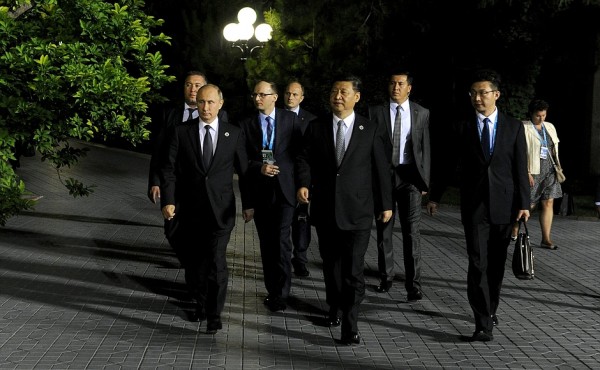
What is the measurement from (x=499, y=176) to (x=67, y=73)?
16.4ft

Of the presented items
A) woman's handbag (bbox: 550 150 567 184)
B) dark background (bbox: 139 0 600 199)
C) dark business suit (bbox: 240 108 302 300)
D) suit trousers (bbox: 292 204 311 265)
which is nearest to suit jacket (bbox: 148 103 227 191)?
dark business suit (bbox: 240 108 302 300)

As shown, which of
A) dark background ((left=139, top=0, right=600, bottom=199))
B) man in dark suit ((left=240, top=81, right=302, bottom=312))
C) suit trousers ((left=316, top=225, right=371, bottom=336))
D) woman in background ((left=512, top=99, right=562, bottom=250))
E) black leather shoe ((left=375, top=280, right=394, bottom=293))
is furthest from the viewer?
dark background ((left=139, top=0, right=600, bottom=199))

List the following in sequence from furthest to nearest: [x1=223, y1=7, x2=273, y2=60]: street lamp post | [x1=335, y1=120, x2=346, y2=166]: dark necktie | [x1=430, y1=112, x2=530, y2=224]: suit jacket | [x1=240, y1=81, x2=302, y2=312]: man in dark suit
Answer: [x1=223, y1=7, x2=273, y2=60]: street lamp post → [x1=240, y1=81, x2=302, y2=312]: man in dark suit → [x1=335, y1=120, x2=346, y2=166]: dark necktie → [x1=430, y1=112, x2=530, y2=224]: suit jacket

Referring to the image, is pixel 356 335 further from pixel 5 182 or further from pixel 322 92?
pixel 322 92

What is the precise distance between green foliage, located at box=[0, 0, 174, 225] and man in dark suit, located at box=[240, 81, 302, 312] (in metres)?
2.42

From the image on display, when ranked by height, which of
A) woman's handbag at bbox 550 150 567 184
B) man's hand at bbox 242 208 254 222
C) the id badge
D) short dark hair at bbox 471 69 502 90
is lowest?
man's hand at bbox 242 208 254 222

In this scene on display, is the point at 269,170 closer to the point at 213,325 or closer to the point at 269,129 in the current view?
the point at 269,129

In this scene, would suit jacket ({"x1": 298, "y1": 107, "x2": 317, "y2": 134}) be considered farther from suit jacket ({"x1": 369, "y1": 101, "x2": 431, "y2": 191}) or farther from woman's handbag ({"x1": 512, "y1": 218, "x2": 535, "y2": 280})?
woman's handbag ({"x1": 512, "y1": 218, "x2": 535, "y2": 280})

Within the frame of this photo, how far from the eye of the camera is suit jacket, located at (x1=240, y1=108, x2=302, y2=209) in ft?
32.8

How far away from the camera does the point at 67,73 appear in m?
11.6

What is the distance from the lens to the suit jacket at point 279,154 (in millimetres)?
9992

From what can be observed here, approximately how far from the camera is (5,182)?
37.9 feet

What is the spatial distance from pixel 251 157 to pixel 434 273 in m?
2.60

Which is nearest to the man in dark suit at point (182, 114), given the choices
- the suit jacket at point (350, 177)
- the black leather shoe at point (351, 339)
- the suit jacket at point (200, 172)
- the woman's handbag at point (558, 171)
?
the suit jacket at point (200, 172)
